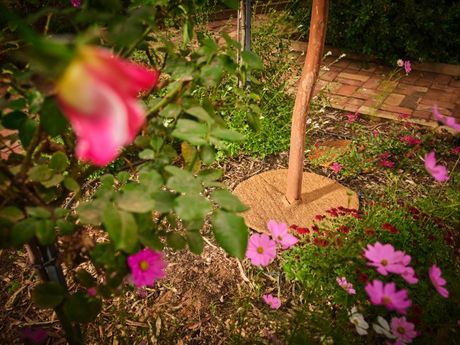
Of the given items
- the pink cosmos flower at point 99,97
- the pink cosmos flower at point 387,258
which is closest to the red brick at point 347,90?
the pink cosmos flower at point 387,258

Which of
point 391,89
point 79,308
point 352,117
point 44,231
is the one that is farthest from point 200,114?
point 391,89

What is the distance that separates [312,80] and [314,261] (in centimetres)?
93

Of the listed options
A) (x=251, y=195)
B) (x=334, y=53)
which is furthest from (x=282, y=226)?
(x=334, y=53)

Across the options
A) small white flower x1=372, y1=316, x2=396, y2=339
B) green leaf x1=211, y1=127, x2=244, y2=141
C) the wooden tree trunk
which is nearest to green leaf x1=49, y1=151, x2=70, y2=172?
green leaf x1=211, y1=127, x2=244, y2=141

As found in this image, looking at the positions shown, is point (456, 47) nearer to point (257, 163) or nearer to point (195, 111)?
point (257, 163)

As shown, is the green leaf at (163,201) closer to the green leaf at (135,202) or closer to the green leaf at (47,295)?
the green leaf at (135,202)

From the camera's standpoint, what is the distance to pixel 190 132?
752 mm

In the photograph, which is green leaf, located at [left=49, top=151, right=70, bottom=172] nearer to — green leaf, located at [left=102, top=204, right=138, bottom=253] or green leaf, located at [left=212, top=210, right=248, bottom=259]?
green leaf, located at [left=102, top=204, right=138, bottom=253]

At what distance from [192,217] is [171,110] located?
305mm

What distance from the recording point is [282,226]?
1289 millimetres

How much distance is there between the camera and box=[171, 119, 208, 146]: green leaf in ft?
2.43

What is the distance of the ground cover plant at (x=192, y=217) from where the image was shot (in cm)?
66

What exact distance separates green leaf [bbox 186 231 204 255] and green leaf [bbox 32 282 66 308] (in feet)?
1.26

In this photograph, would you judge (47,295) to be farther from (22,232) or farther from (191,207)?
(191,207)
